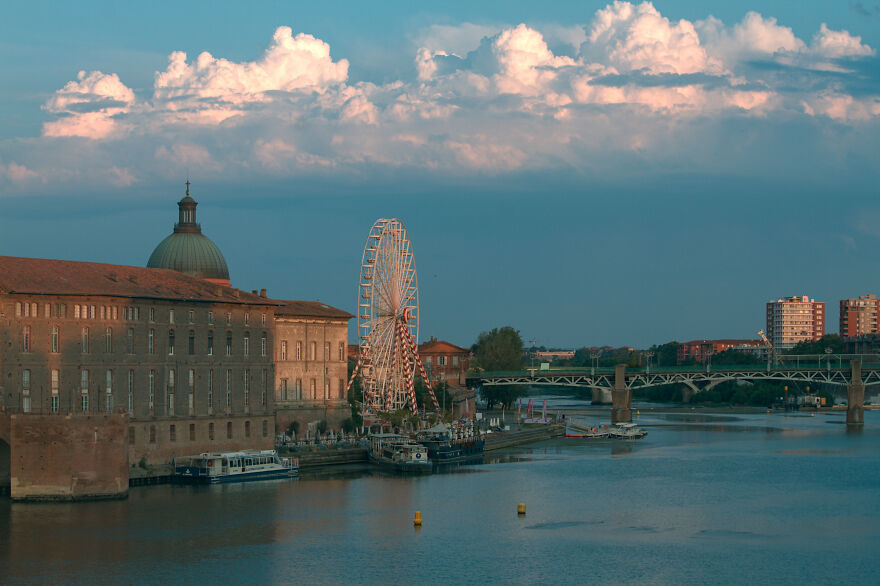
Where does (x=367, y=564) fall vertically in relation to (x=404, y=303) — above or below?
below

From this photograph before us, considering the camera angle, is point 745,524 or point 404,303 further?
point 404,303

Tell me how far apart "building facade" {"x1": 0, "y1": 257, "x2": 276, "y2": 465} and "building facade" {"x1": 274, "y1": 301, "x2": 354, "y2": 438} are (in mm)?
13126

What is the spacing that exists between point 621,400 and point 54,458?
10880 cm

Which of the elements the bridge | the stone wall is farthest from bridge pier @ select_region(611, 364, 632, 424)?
the stone wall

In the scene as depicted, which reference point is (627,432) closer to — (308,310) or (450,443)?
(450,443)

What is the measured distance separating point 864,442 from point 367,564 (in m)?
84.6

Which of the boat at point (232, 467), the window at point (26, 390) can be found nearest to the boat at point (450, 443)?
the boat at point (232, 467)

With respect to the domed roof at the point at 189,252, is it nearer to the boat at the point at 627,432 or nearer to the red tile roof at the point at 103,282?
the red tile roof at the point at 103,282

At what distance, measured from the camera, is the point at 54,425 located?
252 ft

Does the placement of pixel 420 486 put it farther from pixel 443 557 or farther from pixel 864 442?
pixel 864 442

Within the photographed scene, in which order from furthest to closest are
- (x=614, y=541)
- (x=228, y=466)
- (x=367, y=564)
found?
(x=228, y=466) < (x=614, y=541) < (x=367, y=564)

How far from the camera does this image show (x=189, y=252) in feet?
395

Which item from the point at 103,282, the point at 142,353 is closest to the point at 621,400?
the point at 142,353

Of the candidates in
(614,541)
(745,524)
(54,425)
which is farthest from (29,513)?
(745,524)
